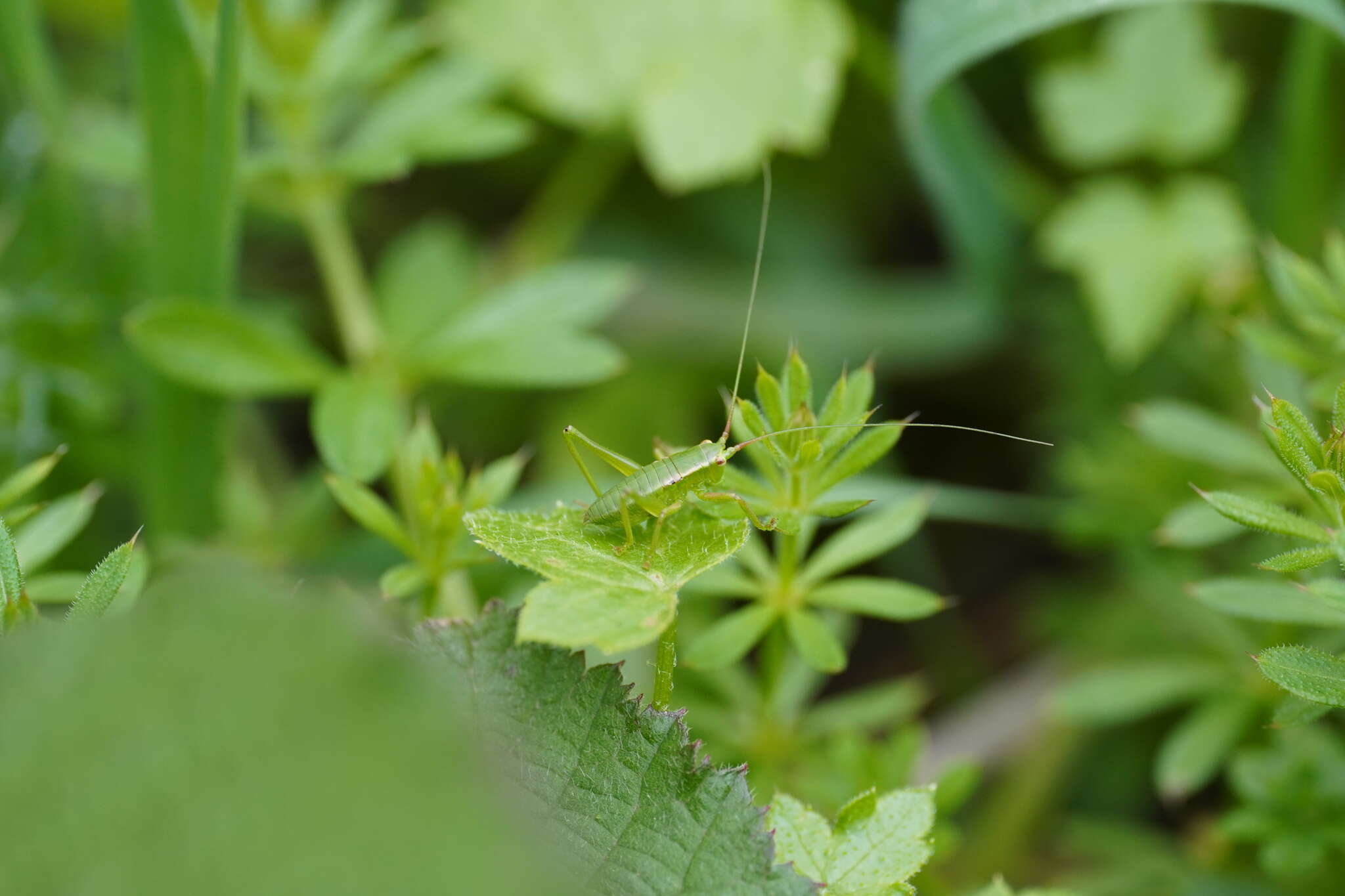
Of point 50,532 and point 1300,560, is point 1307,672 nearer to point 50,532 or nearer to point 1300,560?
point 1300,560

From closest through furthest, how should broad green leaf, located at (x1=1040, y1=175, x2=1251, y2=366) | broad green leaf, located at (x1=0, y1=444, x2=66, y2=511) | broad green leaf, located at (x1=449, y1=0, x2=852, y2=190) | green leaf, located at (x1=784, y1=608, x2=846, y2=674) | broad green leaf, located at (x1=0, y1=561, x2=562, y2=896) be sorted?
broad green leaf, located at (x1=0, y1=561, x2=562, y2=896) → broad green leaf, located at (x1=0, y1=444, x2=66, y2=511) → green leaf, located at (x1=784, y1=608, x2=846, y2=674) → broad green leaf, located at (x1=1040, y1=175, x2=1251, y2=366) → broad green leaf, located at (x1=449, y1=0, x2=852, y2=190)

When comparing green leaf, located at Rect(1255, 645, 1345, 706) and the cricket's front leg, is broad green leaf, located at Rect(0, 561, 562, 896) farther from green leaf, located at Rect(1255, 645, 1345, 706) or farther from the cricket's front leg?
green leaf, located at Rect(1255, 645, 1345, 706)

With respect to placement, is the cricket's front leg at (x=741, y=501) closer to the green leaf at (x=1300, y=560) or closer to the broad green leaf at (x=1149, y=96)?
the green leaf at (x=1300, y=560)

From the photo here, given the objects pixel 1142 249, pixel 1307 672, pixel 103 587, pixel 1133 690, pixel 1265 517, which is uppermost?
pixel 103 587

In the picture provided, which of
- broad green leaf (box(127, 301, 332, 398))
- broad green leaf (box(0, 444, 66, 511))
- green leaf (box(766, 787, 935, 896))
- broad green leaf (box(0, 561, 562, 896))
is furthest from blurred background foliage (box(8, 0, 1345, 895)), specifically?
broad green leaf (box(0, 561, 562, 896))

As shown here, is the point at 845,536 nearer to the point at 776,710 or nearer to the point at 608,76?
the point at 776,710

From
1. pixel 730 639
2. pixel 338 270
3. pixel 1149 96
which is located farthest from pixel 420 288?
pixel 1149 96

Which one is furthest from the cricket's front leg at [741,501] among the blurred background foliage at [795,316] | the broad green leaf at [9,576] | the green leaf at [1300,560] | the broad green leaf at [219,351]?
the broad green leaf at [219,351]
